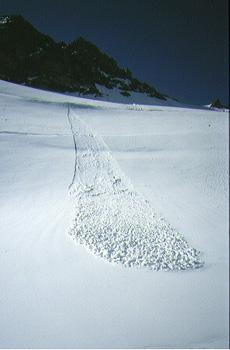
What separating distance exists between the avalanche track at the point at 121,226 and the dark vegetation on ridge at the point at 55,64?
1228 inches

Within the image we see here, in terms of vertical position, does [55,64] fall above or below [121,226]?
above

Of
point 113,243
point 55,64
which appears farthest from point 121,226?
point 55,64

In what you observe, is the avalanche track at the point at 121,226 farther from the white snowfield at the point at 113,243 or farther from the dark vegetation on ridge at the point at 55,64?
the dark vegetation on ridge at the point at 55,64

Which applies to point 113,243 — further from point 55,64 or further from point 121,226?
point 55,64

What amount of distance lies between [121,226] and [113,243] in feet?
2.69

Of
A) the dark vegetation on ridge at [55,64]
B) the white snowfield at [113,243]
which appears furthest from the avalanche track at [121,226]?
the dark vegetation on ridge at [55,64]

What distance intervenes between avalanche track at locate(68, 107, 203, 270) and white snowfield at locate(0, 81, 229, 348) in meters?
0.03

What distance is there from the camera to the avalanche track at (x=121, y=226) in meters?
6.26

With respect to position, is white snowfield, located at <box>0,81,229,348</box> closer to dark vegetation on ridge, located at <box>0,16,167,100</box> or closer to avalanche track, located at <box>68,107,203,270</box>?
avalanche track, located at <box>68,107,203,270</box>

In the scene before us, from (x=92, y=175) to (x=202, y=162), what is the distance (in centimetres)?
480

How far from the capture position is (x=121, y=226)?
750 cm

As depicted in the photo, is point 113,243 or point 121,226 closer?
point 113,243

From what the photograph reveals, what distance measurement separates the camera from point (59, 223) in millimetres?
7988

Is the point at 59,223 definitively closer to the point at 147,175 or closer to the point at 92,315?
the point at 92,315
